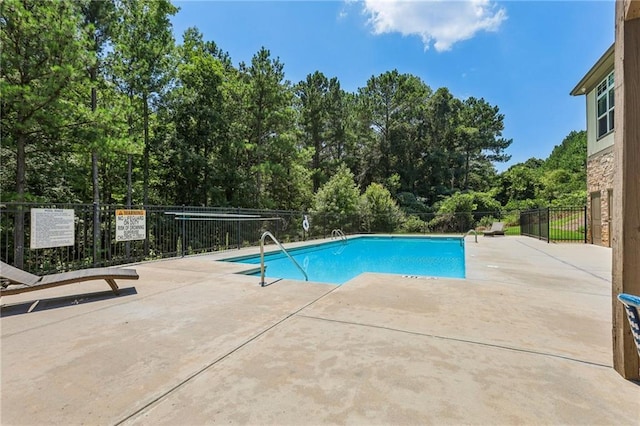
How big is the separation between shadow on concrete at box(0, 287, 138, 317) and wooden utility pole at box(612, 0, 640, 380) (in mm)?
5075

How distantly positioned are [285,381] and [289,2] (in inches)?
505

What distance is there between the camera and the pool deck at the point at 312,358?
5.40ft

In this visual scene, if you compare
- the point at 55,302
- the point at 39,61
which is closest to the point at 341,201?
the point at 39,61

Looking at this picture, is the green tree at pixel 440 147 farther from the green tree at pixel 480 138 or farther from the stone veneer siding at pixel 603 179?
the stone veneer siding at pixel 603 179

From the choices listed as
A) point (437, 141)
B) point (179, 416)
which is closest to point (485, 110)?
point (437, 141)

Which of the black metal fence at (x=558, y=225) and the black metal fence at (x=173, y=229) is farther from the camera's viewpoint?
the black metal fence at (x=558, y=225)

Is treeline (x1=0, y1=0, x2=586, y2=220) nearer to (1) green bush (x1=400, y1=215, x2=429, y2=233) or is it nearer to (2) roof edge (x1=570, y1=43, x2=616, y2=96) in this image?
(1) green bush (x1=400, y1=215, x2=429, y2=233)

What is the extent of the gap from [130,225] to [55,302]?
2961 mm

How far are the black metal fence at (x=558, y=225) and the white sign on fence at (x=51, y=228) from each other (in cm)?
1440

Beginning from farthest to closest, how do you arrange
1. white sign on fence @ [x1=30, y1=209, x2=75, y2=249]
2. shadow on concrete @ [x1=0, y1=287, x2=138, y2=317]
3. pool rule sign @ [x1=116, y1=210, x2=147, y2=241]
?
pool rule sign @ [x1=116, y1=210, x2=147, y2=241]
white sign on fence @ [x1=30, y1=209, x2=75, y2=249]
shadow on concrete @ [x1=0, y1=287, x2=138, y2=317]

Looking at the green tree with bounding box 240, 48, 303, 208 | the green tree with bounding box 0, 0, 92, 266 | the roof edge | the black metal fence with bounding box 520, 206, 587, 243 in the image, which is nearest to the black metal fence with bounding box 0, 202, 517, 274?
the green tree with bounding box 0, 0, 92, 266

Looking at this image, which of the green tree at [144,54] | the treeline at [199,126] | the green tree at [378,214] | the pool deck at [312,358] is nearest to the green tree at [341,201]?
the treeline at [199,126]

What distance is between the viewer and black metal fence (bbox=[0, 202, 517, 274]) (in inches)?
253

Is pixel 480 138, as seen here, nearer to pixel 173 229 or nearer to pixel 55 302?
pixel 173 229
